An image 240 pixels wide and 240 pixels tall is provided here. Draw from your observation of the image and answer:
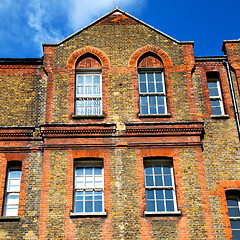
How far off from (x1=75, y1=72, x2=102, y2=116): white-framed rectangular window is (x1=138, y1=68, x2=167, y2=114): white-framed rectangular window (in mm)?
1825

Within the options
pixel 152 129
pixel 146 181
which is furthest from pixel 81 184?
pixel 152 129

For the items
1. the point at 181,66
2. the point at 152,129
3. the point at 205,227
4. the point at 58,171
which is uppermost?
the point at 181,66

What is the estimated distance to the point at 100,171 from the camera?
53.8ft

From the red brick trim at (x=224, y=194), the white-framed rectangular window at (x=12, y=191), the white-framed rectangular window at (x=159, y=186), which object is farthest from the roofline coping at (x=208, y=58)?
the white-framed rectangular window at (x=12, y=191)

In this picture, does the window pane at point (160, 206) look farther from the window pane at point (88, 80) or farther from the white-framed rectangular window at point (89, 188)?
the window pane at point (88, 80)

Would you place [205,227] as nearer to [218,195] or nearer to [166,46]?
[218,195]

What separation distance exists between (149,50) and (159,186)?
6.37m

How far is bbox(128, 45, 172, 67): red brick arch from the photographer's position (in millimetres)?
18547

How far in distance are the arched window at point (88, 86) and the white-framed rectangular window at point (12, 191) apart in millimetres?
3518

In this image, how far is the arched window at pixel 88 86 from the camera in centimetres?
1769

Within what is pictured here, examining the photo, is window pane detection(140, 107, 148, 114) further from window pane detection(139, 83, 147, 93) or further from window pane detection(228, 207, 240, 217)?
window pane detection(228, 207, 240, 217)

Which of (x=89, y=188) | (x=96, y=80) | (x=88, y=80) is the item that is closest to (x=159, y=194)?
(x=89, y=188)

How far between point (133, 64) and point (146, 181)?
5405 mm

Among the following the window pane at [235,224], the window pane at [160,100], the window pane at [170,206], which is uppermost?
the window pane at [160,100]
